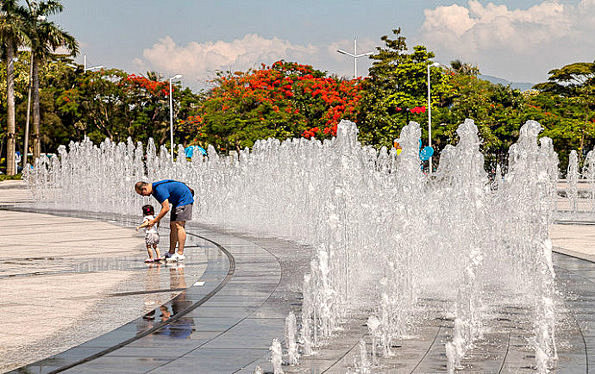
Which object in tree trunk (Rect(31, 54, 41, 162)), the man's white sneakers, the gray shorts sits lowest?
the man's white sneakers

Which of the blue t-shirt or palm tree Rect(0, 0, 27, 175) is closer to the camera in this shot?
the blue t-shirt

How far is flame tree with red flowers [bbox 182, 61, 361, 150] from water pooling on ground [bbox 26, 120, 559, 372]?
85.3 ft

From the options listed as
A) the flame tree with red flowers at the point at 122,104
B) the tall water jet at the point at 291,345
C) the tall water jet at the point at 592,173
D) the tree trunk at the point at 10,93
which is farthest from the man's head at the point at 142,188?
the flame tree with red flowers at the point at 122,104

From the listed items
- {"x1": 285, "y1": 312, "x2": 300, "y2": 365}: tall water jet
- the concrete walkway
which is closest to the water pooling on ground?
{"x1": 285, "y1": 312, "x2": 300, "y2": 365}: tall water jet

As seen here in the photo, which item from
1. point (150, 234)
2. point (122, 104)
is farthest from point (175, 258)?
point (122, 104)

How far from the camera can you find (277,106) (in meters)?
47.7

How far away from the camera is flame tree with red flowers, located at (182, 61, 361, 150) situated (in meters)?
47.4

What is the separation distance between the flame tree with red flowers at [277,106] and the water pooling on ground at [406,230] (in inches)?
1023

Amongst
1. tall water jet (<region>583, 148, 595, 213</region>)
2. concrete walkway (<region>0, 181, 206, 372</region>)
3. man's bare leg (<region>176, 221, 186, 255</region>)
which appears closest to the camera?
concrete walkway (<region>0, 181, 206, 372</region>)

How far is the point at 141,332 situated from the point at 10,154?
4495 centimetres

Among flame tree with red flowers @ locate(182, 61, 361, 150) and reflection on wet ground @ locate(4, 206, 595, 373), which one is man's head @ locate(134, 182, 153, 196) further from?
flame tree with red flowers @ locate(182, 61, 361, 150)

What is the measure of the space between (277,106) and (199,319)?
4103 cm

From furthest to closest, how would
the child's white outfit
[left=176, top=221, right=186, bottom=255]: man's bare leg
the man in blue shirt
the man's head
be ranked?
[left=176, top=221, right=186, bottom=255]: man's bare leg → the child's white outfit → the man in blue shirt → the man's head

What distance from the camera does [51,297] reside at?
8430 mm
